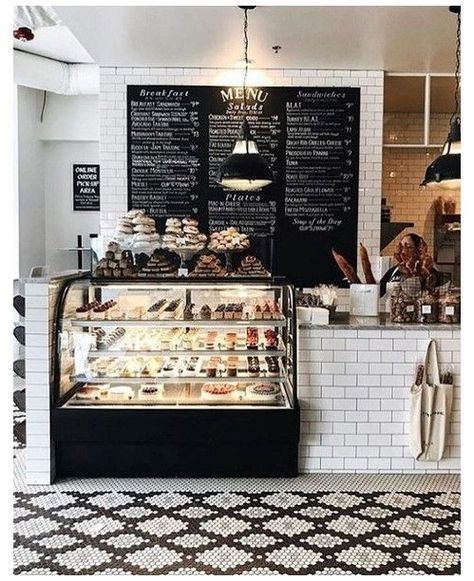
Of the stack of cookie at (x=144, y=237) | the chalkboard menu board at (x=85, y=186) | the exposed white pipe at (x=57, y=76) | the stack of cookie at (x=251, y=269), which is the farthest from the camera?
the chalkboard menu board at (x=85, y=186)

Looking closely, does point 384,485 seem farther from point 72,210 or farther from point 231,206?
point 72,210

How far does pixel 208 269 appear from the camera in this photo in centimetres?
421

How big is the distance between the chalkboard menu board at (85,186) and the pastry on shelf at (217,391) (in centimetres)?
532

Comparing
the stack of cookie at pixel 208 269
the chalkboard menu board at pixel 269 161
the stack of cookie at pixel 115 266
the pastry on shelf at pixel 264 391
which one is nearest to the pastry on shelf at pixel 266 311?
the stack of cookie at pixel 208 269

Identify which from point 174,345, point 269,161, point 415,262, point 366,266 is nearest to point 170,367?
point 174,345

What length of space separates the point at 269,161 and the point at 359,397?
2767mm

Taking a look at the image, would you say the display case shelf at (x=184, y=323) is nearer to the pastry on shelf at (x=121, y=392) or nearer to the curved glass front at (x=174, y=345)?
the curved glass front at (x=174, y=345)

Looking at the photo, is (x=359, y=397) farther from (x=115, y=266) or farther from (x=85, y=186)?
(x=85, y=186)

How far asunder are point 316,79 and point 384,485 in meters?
3.78

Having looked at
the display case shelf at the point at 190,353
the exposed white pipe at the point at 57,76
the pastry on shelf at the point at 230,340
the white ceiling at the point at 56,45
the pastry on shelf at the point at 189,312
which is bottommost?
the display case shelf at the point at 190,353

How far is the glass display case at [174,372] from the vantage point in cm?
386

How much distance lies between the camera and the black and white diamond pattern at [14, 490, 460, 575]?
9.41 feet

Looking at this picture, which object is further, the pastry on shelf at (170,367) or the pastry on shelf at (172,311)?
the pastry on shelf at (170,367)

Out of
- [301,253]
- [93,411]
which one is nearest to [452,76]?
[301,253]
